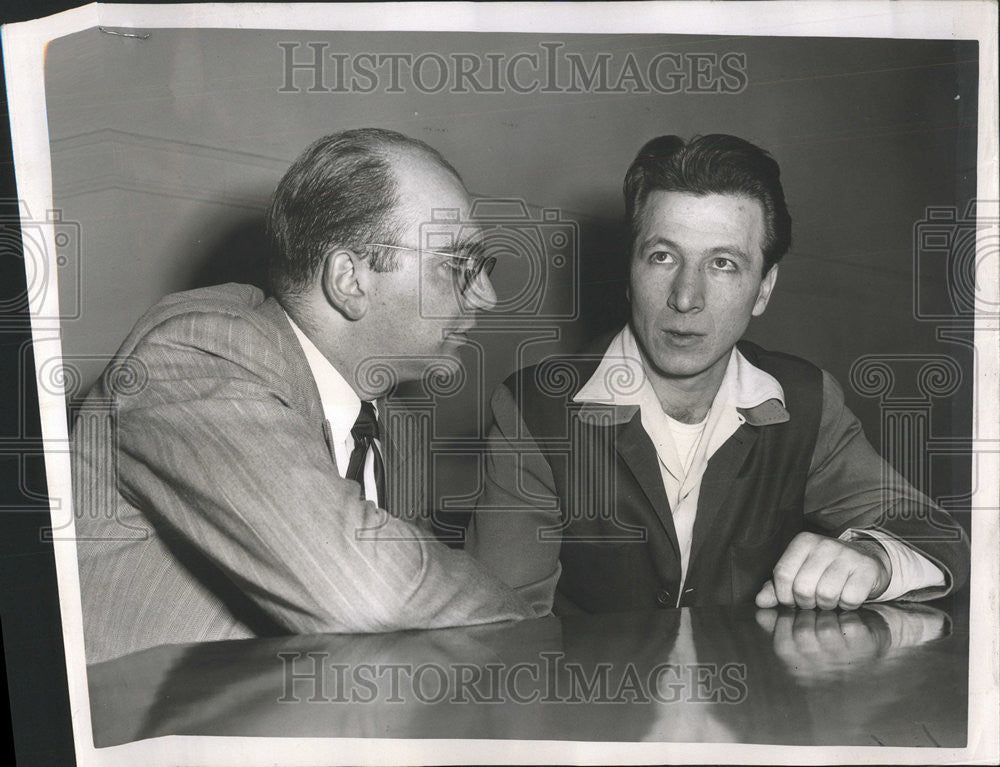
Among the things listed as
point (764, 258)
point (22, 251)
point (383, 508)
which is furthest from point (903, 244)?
point (22, 251)

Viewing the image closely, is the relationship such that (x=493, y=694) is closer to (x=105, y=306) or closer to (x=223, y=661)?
(x=223, y=661)

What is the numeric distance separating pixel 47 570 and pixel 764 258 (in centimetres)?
143

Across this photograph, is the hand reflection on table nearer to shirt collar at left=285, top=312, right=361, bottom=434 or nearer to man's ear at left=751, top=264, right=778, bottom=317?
man's ear at left=751, top=264, right=778, bottom=317

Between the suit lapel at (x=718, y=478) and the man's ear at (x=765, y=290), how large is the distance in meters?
0.21

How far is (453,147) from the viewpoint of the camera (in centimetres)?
146

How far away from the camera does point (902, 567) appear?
4.84 feet

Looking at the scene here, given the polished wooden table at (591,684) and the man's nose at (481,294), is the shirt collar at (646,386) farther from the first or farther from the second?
the polished wooden table at (591,684)

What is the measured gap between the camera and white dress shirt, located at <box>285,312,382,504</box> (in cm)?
143

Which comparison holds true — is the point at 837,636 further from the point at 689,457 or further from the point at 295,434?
the point at 295,434

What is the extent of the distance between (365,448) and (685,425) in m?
0.57

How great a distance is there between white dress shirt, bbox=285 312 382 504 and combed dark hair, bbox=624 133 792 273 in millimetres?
575

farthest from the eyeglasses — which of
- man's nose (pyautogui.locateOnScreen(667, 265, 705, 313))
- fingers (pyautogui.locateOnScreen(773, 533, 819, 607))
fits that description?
fingers (pyautogui.locateOnScreen(773, 533, 819, 607))

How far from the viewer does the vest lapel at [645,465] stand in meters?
1.46

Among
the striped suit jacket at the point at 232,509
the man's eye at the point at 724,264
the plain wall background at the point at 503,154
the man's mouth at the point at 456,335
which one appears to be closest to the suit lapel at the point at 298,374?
the striped suit jacket at the point at 232,509
